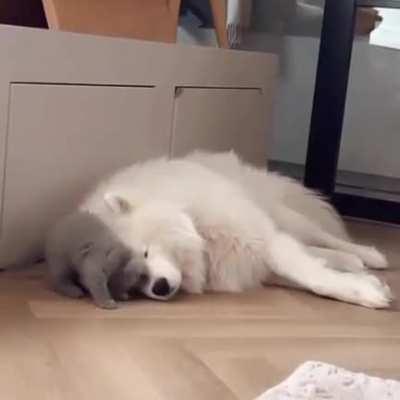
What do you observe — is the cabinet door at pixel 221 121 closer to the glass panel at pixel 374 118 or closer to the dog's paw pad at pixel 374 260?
the glass panel at pixel 374 118

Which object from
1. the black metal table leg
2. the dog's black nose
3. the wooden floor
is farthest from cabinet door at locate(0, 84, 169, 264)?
the black metal table leg

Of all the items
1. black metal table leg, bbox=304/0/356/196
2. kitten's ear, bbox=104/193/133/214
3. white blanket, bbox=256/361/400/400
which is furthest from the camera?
black metal table leg, bbox=304/0/356/196

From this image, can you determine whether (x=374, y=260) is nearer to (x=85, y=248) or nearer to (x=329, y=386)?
(x=85, y=248)

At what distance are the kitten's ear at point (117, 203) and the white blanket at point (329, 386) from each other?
0.69 m

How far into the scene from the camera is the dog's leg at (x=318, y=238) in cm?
225

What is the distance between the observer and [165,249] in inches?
75.0

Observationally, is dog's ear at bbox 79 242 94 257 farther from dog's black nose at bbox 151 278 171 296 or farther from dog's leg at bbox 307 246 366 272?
dog's leg at bbox 307 246 366 272

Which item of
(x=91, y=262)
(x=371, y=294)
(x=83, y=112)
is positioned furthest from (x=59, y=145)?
(x=371, y=294)

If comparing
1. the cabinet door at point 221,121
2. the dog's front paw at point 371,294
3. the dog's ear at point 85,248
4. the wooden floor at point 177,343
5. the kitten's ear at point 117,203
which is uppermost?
the cabinet door at point 221,121

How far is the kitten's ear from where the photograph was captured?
1.92 metres

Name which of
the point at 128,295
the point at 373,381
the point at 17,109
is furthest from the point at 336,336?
the point at 17,109

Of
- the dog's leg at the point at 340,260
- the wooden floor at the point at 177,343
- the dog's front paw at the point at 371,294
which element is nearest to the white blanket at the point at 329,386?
the wooden floor at the point at 177,343

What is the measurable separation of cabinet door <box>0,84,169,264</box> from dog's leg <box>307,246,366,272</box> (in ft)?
1.82

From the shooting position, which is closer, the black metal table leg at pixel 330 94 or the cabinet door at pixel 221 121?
the cabinet door at pixel 221 121
